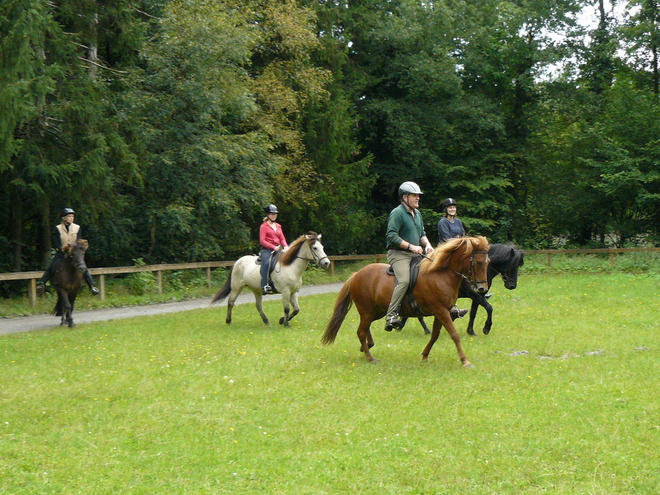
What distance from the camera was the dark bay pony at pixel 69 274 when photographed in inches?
608

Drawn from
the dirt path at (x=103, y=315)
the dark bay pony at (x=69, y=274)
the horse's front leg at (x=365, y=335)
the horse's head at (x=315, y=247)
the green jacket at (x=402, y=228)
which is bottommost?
the dirt path at (x=103, y=315)

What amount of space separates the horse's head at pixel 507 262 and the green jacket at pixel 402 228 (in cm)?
323

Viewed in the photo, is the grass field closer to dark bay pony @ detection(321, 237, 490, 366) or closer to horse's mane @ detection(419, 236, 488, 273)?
dark bay pony @ detection(321, 237, 490, 366)

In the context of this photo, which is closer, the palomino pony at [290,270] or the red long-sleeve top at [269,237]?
the palomino pony at [290,270]

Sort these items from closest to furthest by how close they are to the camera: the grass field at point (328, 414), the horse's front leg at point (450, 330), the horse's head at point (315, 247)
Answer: the grass field at point (328, 414) → the horse's front leg at point (450, 330) → the horse's head at point (315, 247)

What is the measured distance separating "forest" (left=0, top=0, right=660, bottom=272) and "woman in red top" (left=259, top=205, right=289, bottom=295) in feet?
20.2

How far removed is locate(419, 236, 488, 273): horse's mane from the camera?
10719 millimetres

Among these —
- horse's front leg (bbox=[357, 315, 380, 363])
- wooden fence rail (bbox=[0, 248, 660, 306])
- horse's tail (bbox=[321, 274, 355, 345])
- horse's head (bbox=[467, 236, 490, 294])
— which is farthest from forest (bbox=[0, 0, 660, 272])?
horse's head (bbox=[467, 236, 490, 294])

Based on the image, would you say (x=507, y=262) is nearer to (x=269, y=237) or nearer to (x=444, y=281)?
(x=444, y=281)

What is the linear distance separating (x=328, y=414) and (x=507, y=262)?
22.3 feet

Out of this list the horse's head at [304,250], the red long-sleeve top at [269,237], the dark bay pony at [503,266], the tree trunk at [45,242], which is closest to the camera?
the dark bay pony at [503,266]

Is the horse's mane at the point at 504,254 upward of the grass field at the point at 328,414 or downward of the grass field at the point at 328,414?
upward

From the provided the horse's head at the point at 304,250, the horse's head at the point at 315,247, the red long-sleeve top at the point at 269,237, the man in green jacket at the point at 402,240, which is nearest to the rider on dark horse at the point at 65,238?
the red long-sleeve top at the point at 269,237

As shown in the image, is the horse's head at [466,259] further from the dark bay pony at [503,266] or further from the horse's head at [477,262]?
the dark bay pony at [503,266]
